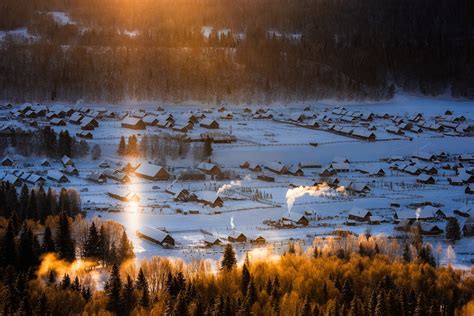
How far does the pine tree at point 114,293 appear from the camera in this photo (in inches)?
619

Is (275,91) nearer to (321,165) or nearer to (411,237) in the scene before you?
(321,165)

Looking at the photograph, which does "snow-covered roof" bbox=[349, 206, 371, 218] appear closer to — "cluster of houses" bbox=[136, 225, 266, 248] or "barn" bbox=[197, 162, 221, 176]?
"cluster of houses" bbox=[136, 225, 266, 248]

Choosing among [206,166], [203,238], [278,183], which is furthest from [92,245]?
[206,166]

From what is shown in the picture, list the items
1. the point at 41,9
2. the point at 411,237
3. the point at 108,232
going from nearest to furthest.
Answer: the point at 108,232
the point at 411,237
the point at 41,9

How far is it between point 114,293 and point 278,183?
569 inches

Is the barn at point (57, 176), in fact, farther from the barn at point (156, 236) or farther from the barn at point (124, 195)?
the barn at point (156, 236)

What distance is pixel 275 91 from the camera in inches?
2191

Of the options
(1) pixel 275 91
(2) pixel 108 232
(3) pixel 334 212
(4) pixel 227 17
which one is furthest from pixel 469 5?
(2) pixel 108 232

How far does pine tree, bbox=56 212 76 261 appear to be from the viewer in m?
19.2

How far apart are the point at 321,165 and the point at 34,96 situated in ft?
85.5

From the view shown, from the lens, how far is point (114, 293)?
1595 centimetres

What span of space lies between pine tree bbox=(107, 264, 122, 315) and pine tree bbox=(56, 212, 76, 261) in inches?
126

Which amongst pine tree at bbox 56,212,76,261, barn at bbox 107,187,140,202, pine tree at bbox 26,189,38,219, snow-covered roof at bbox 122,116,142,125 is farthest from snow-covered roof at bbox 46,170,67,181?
snow-covered roof at bbox 122,116,142,125

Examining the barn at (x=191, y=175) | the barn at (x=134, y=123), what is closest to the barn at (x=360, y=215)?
the barn at (x=191, y=175)
